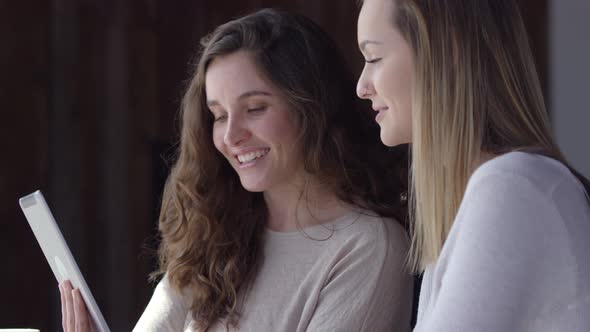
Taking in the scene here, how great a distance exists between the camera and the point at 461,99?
108cm

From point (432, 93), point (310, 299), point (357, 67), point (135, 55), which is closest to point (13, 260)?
point (135, 55)

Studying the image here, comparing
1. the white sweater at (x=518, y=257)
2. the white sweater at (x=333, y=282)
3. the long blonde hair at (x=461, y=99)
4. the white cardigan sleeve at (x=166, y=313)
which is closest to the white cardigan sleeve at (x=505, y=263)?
the white sweater at (x=518, y=257)

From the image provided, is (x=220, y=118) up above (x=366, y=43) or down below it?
below

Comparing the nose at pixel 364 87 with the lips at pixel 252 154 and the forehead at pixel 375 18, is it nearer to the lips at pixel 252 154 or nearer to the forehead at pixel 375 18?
the forehead at pixel 375 18

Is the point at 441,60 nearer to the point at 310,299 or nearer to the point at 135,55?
the point at 310,299

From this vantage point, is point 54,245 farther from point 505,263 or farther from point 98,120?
point 98,120

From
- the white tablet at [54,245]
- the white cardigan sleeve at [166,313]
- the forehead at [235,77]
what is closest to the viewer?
the white tablet at [54,245]

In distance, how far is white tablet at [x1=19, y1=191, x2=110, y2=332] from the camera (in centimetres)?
154

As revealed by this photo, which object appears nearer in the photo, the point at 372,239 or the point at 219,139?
the point at 372,239

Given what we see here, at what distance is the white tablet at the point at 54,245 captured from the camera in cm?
154

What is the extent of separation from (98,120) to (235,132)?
2612 mm

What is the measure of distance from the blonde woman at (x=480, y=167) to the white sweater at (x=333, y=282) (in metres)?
0.36

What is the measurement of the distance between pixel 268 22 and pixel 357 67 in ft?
8.57

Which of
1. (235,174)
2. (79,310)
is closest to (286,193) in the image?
(235,174)
